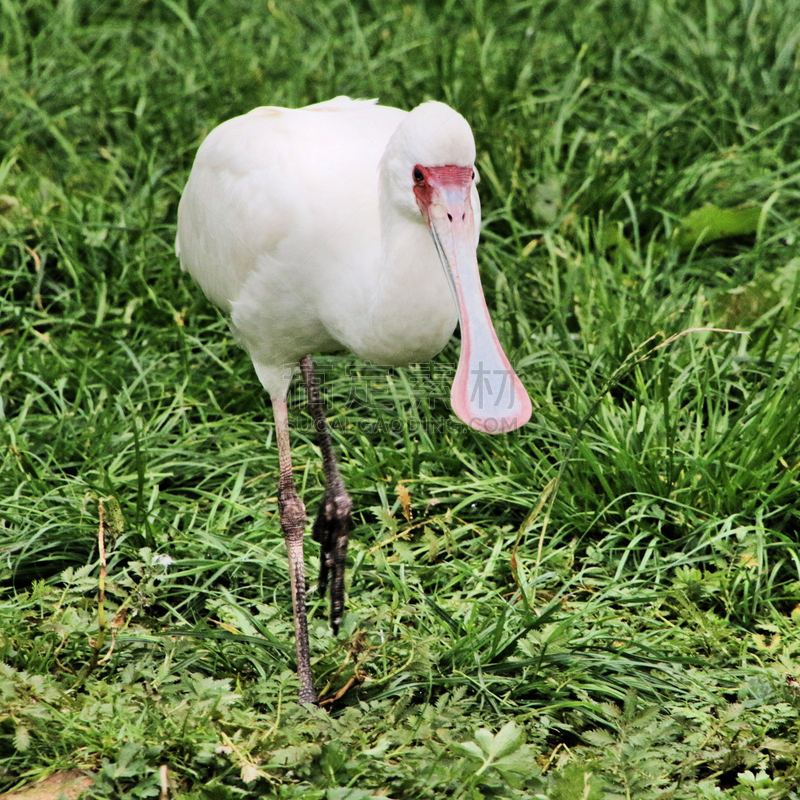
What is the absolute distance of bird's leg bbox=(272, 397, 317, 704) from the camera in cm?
363

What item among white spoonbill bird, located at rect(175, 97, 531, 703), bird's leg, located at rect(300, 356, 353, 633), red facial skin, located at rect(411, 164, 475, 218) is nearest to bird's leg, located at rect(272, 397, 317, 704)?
white spoonbill bird, located at rect(175, 97, 531, 703)

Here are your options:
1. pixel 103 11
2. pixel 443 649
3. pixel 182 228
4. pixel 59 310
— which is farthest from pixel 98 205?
pixel 443 649

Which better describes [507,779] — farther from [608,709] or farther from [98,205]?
[98,205]

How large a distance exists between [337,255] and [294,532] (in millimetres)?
1112

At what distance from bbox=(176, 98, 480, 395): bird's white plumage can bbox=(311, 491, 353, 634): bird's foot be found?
469mm

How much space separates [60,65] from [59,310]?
200 cm

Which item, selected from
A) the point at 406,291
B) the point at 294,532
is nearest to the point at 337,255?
the point at 406,291

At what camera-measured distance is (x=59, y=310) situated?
5.22 meters

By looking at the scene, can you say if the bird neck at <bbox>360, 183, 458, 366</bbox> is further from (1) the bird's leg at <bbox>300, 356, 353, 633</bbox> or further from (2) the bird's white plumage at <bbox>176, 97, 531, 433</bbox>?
(1) the bird's leg at <bbox>300, 356, 353, 633</bbox>

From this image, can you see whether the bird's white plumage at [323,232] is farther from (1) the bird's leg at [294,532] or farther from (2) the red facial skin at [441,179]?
(1) the bird's leg at [294,532]

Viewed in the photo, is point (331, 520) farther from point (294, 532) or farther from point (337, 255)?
point (337, 255)

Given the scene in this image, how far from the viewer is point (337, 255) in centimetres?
338

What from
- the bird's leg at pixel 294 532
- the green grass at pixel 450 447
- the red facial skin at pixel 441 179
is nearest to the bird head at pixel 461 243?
the red facial skin at pixel 441 179

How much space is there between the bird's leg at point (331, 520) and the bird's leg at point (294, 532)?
11 centimetres
